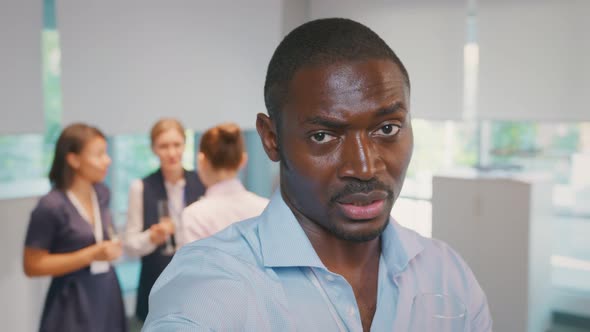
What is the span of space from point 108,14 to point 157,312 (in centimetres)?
Result: 404

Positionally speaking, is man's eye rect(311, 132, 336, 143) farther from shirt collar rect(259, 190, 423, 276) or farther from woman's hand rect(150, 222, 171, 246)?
woman's hand rect(150, 222, 171, 246)

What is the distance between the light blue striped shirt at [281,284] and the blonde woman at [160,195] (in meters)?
2.39

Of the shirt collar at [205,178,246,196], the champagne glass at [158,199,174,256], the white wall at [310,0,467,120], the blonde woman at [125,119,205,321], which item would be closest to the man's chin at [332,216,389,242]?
A: the shirt collar at [205,178,246,196]

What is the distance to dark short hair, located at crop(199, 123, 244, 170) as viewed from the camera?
10.1ft

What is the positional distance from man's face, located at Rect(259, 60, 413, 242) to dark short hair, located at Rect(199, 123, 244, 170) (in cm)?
203

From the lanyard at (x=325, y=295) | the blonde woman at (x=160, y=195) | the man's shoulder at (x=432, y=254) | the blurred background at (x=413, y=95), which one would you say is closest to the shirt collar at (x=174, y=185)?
the blonde woman at (x=160, y=195)

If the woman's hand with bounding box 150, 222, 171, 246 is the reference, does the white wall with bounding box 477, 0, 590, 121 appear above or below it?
above

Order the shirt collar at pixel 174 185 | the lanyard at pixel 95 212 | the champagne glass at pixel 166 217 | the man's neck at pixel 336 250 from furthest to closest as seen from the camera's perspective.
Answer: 1. the shirt collar at pixel 174 185
2. the champagne glass at pixel 166 217
3. the lanyard at pixel 95 212
4. the man's neck at pixel 336 250

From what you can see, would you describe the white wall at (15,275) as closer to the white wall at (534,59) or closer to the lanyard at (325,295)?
the white wall at (534,59)

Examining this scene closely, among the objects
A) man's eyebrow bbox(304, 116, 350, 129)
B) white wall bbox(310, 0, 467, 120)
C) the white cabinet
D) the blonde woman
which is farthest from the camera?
white wall bbox(310, 0, 467, 120)

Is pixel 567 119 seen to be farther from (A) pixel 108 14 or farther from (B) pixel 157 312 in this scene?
(B) pixel 157 312

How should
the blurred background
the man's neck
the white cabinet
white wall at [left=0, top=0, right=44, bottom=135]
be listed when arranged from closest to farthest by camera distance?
the man's neck → white wall at [left=0, top=0, right=44, bottom=135] → the blurred background → the white cabinet

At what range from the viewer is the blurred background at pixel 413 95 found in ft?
14.2

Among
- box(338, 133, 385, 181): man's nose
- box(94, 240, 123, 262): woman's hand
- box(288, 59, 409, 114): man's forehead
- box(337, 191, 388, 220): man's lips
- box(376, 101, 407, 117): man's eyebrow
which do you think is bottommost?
box(94, 240, 123, 262): woman's hand
